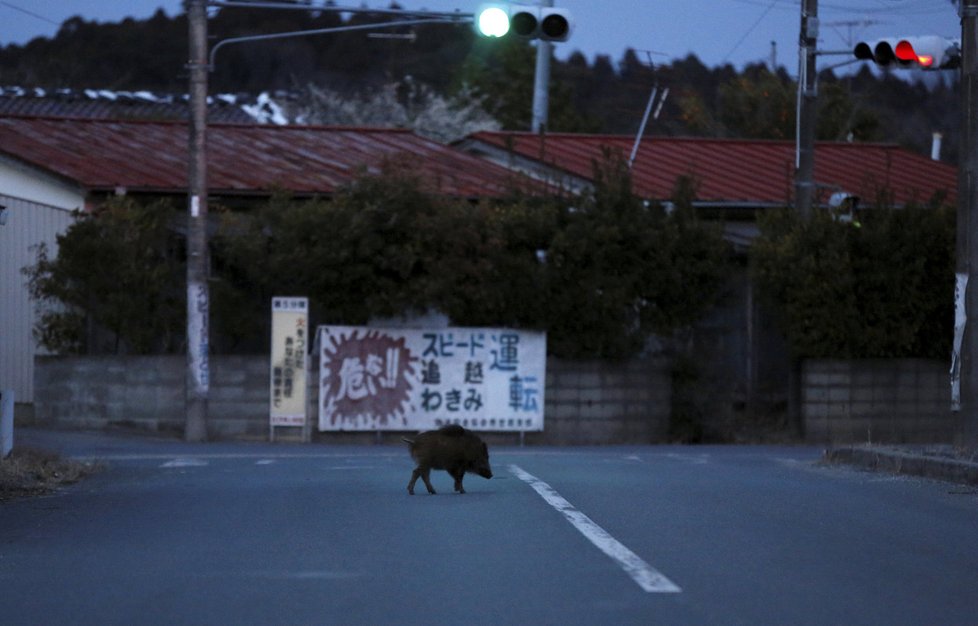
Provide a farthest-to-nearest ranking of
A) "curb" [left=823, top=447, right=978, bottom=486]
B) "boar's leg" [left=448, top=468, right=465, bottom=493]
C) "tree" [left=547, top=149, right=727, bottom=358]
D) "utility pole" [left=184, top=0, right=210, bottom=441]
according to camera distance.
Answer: "tree" [left=547, top=149, right=727, bottom=358] < "utility pole" [left=184, top=0, right=210, bottom=441] < "curb" [left=823, top=447, right=978, bottom=486] < "boar's leg" [left=448, top=468, right=465, bottom=493]

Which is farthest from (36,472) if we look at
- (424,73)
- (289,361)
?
(424,73)

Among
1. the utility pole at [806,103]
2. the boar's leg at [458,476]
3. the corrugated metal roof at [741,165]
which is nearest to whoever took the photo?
the boar's leg at [458,476]

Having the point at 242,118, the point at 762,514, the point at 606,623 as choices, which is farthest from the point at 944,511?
the point at 242,118

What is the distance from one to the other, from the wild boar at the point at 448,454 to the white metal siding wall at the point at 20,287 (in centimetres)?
1325

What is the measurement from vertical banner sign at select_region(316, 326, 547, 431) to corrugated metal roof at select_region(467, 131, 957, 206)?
689 centimetres

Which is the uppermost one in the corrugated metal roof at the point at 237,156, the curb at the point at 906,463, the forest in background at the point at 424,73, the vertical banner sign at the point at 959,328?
the forest in background at the point at 424,73

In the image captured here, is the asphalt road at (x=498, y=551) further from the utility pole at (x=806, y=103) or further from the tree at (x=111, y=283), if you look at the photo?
the utility pole at (x=806, y=103)

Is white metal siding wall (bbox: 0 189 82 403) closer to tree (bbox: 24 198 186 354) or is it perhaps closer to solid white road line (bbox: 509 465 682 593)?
tree (bbox: 24 198 186 354)

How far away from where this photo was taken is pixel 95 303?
24281 millimetres

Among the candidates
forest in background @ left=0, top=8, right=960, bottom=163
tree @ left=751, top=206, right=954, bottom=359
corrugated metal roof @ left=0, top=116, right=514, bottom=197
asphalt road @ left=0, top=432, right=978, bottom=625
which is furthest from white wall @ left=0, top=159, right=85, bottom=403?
forest in background @ left=0, top=8, right=960, bottom=163

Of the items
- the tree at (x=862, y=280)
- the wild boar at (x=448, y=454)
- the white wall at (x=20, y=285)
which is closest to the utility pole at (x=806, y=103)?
the tree at (x=862, y=280)

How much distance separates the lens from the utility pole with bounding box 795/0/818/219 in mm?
25953

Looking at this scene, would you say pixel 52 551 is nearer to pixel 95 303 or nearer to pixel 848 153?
pixel 95 303

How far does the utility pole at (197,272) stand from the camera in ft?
76.7
